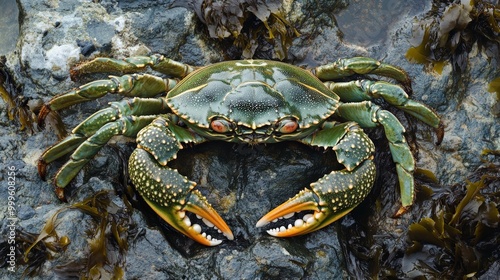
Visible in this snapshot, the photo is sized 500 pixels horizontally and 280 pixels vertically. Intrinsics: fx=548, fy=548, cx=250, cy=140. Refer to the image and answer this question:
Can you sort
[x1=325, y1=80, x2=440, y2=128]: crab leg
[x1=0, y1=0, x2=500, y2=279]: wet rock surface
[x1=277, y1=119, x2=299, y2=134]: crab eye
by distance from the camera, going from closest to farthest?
[x1=0, y1=0, x2=500, y2=279]: wet rock surface < [x1=277, y1=119, x2=299, y2=134]: crab eye < [x1=325, y1=80, x2=440, y2=128]: crab leg

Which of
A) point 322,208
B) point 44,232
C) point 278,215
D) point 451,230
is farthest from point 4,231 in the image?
point 451,230

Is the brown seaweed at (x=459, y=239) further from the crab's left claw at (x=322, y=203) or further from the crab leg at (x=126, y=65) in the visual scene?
the crab leg at (x=126, y=65)

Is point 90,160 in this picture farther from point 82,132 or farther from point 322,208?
point 322,208

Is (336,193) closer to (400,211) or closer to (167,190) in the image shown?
(400,211)

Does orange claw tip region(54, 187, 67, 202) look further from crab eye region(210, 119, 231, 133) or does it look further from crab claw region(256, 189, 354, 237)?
crab claw region(256, 189, 354, 237)

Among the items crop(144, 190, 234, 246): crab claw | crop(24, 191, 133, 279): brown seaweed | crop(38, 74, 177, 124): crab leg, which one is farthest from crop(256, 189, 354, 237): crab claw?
crop(38, 74, 177, 124): crab leg

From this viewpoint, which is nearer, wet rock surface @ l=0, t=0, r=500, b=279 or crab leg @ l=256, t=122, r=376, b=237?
wet rock surface @ l=0, t=0, r=500, b=279

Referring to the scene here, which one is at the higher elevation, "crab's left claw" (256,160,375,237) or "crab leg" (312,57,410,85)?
"crab leg" (312,57,410,85)

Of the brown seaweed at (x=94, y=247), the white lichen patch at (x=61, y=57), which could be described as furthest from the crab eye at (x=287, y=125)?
the white lichen patch at (x=61, y=57)
